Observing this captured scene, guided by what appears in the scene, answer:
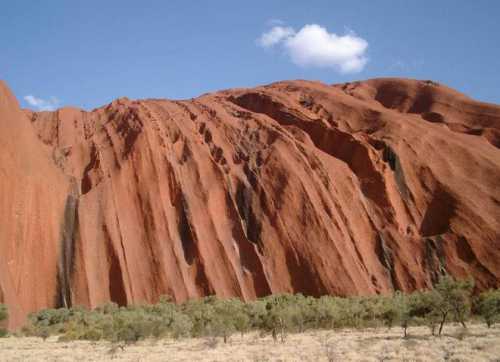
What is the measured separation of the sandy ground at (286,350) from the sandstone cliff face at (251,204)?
1042 centimetres

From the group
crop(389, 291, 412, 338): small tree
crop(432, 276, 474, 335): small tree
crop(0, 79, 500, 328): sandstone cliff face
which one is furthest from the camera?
crop(0, 79, 500, 328): sandstone cliff face

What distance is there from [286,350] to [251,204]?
22.4m

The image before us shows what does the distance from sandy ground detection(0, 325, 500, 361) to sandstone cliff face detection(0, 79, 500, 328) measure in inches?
410

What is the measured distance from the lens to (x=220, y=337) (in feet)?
86.1

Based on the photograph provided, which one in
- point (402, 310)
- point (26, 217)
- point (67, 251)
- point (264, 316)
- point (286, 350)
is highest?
point (26, 217)

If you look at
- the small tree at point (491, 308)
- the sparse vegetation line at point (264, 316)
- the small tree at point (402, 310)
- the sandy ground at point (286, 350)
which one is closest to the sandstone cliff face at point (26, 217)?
the sparse vegetation line at point (264, 316)

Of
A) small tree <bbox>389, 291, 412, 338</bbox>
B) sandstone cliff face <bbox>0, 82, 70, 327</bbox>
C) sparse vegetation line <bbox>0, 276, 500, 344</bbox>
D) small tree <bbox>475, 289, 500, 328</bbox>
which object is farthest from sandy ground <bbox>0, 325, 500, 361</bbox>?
sandstone cliff face <bbox>0, 82, 70, 327</bbox>

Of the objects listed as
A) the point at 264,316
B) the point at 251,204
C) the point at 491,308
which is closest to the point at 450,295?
the point at 491,308

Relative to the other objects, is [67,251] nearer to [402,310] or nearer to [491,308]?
[402,310]

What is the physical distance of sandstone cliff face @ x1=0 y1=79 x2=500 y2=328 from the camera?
34688 millimetres

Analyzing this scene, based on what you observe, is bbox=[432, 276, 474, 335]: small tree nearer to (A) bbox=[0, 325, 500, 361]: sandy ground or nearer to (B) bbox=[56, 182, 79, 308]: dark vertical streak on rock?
(A) bbox=[0, 325, 500, 361]: sandy ground

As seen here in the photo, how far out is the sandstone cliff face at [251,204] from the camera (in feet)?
114

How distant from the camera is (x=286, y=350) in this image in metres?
18.9

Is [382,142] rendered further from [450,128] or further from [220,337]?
[220,337]
